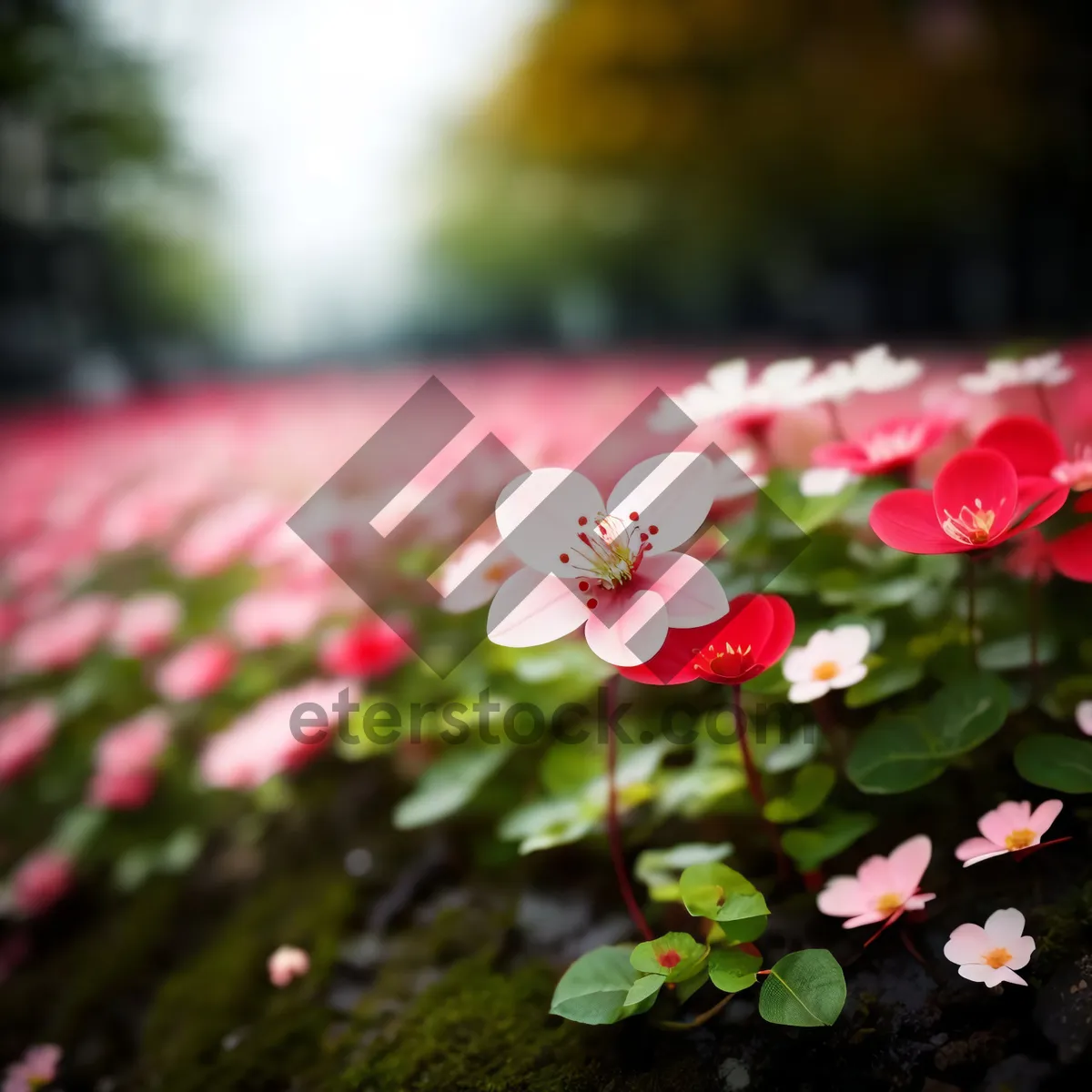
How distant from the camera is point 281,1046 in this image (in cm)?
59

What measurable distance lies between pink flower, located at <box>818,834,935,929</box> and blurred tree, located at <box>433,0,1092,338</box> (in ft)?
13.2

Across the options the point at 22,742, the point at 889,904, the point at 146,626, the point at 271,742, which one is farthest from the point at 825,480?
the point at 22,742

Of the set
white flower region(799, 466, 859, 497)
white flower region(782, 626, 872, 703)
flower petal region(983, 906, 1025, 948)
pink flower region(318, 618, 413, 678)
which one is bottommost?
flower petal region(983, 906, 1025, 948)

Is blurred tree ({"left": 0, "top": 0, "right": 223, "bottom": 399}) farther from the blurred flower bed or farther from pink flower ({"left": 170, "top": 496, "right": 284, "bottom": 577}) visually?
pink flower ({"left": 170, "top": 496, "right": 284, "bottom": 577})

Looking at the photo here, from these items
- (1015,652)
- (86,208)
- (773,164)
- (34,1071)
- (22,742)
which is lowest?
(773,164)

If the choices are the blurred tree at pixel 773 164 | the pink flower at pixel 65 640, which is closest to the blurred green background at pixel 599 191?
A: the blurred tree at pixel 773 164

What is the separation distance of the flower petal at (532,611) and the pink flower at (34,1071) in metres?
0.54

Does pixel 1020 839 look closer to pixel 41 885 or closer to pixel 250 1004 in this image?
pixel 250 1004

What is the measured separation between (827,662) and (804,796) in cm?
9

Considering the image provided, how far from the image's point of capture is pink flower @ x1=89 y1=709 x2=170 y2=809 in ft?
2.79

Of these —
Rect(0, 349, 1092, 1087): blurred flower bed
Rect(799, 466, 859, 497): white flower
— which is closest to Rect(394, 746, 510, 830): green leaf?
Rect(0, 349, 1092, 1087): blurred flower bed

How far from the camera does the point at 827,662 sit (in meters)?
0.50

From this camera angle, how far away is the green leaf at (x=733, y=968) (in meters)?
0.43

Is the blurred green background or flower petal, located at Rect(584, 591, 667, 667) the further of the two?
the blurred green background
